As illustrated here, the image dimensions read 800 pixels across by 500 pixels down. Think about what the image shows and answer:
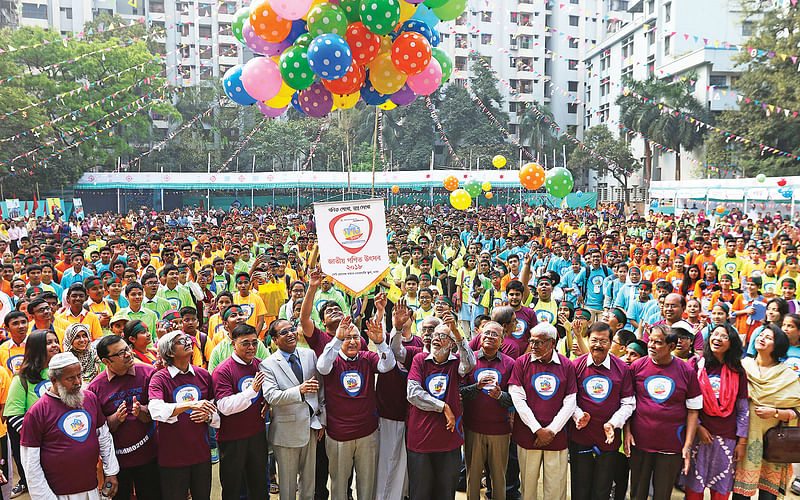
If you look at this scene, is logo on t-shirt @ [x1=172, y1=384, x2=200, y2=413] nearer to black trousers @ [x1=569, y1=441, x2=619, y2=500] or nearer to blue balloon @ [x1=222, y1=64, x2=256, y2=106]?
black trousers @ [x1=569, y1=441, x2=619, y2=500]

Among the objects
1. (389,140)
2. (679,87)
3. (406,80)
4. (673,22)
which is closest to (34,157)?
(389,140)

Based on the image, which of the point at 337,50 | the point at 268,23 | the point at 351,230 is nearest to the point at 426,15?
the point at 337,50

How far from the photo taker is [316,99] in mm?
6824

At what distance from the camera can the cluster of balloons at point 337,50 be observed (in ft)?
18.7

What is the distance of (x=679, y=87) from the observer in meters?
35.3

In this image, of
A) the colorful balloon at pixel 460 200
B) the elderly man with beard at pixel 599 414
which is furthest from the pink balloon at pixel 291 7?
the colorful balloon at pixel 460 200

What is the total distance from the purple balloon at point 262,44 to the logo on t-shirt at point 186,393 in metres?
3.99

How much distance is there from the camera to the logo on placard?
4.47m

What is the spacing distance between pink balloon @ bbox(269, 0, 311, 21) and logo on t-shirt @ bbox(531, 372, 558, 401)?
4.04 metres

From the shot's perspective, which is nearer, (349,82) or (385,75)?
(349,82)

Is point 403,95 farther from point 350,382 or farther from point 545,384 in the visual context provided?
point 545,384

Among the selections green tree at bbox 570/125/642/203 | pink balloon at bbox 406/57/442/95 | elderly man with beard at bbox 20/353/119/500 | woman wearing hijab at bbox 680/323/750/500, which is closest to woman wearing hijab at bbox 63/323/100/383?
Result: elderly man with beard at bbox 20/353/119/500

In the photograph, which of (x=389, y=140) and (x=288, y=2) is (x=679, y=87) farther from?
(x=288, y=2)

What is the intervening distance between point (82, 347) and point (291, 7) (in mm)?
3561
